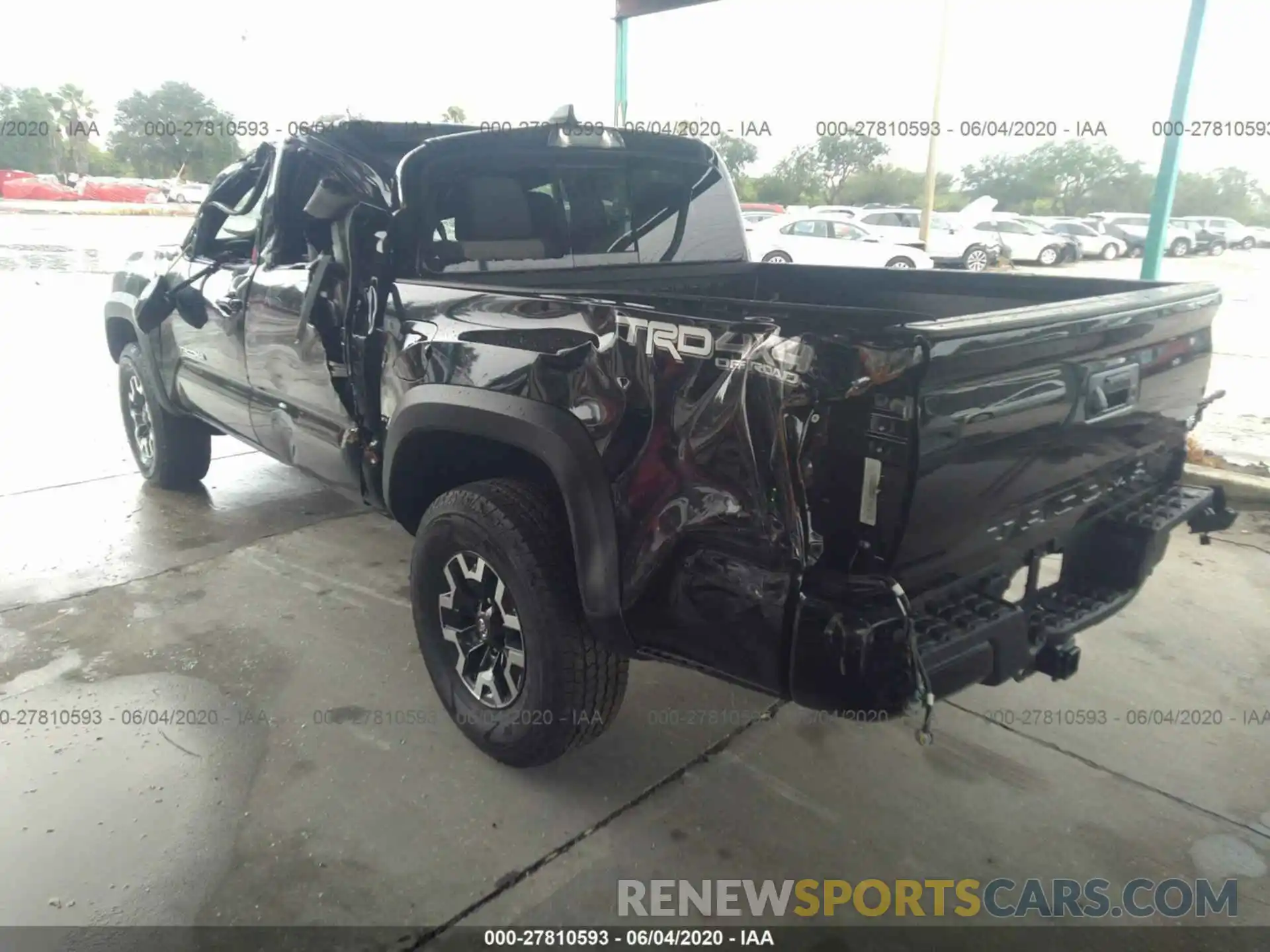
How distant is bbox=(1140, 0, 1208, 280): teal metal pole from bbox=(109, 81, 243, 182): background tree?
9.01 metres

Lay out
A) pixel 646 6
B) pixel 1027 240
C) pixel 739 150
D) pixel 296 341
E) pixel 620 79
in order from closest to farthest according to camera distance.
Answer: pixel 296 341 → pixel 646 6 → pixel 620 79 → pixel 739 150 → pixel 1027 240

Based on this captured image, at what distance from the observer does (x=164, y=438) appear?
4.82m

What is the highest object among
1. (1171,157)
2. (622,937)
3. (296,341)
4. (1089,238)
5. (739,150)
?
(739,150)

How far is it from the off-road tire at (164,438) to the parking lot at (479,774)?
88 centimetres

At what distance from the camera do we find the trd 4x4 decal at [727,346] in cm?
173

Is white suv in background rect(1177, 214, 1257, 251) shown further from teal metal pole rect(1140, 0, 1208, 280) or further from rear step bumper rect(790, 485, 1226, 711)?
rear step bumper rect(790, 485, 1226, 711)

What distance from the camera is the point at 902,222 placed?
15000 mm

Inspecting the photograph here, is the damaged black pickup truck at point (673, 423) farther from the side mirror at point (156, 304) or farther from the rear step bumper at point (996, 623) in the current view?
the side mirror at point (156, 304)

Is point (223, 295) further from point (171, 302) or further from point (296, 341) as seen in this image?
point (296, 341)

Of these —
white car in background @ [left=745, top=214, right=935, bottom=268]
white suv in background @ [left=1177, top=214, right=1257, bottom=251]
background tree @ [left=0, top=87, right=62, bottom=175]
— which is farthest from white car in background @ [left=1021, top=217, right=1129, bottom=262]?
background tree @ [left=0, top=87, right=62, bottom=175]

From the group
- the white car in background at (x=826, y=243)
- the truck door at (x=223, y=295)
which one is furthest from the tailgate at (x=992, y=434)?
the white car in background at (x=826, y=243)

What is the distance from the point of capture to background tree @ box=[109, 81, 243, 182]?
11000 mm

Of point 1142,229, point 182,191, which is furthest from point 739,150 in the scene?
point 182,191

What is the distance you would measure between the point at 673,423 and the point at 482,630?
1.02 meters
